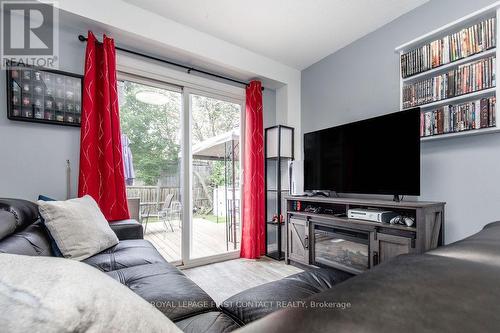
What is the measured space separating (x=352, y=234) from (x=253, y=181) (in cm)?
135

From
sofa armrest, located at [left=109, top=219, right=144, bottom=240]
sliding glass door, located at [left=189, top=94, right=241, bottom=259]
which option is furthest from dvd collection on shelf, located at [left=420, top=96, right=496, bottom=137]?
sofa armrest, located at [left=109, top=219, right=144, bottom=240]

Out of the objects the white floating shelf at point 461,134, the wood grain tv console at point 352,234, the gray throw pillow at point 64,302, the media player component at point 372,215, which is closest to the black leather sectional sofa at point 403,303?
the gray throw pillow at point 64,302

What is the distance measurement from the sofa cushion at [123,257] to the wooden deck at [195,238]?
1.06 m

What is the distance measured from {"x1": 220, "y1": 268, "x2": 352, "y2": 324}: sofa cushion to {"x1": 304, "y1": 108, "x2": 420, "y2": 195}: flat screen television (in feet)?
3.90

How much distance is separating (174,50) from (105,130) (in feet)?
3.57

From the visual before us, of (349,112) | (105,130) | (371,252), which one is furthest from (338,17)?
(105,130)

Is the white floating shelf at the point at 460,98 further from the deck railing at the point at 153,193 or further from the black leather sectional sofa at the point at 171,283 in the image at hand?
the deck railing at the point at 153,193

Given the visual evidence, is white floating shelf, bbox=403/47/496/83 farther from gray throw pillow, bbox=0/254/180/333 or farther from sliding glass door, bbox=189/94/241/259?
gray throw pillow, bbox=0/254/180/333

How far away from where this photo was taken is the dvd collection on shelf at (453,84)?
1.76m

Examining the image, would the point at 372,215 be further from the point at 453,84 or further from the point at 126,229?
the point at 126,229

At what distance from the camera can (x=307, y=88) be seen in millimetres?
3418

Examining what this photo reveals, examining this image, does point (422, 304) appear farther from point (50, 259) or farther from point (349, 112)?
point (349, 112)

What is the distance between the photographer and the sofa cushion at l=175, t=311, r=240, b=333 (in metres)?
0.83

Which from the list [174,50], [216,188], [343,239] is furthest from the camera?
[216,188]
